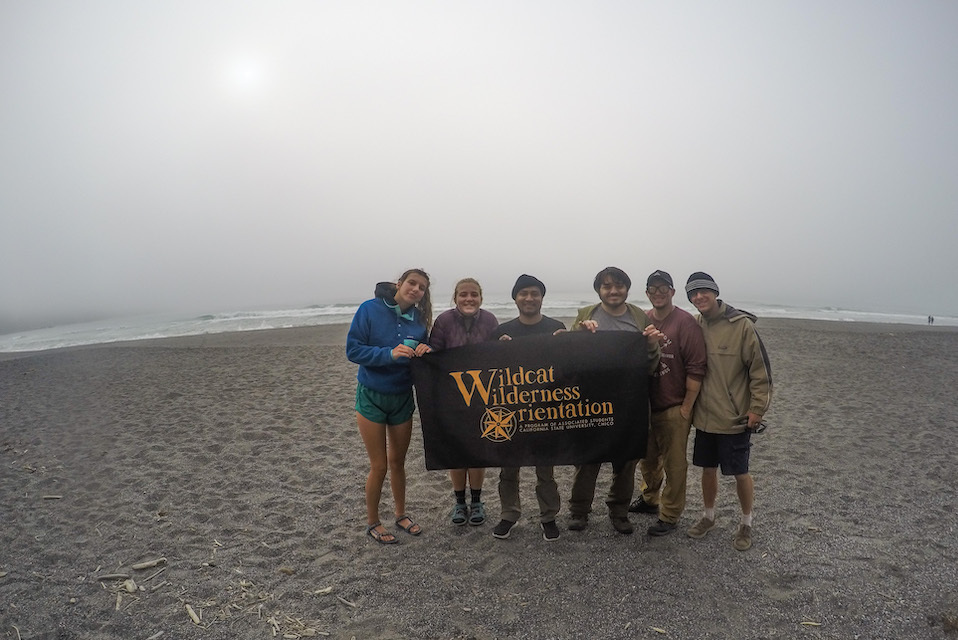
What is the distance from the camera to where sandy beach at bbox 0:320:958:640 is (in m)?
2.86

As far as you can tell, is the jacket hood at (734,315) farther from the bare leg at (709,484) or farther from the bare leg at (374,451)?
the bare leg at (374,451)

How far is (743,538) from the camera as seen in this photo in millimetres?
3535

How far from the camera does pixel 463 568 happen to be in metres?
3.39

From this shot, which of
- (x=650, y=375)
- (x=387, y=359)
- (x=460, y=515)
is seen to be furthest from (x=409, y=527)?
(x=650, y=375)

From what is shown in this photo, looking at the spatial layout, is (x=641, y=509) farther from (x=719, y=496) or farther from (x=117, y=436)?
(x=117, y=436)

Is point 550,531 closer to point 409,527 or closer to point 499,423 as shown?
point 499,423

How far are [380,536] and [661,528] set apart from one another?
7.46 feet

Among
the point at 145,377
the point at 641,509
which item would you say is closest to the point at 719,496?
the point at 641,509

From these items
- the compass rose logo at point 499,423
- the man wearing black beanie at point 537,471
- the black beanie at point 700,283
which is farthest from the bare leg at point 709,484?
the compass rose logo at point 499,423

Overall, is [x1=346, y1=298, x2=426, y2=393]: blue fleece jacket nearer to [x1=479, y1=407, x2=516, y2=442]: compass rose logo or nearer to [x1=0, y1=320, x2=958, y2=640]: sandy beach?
[x1=479, y1=407, x2=516, y2=442]: compass rose logo

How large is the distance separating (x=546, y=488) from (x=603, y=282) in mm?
1662

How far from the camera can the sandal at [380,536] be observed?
3.76 m

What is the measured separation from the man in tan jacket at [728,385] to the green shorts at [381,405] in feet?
7.08

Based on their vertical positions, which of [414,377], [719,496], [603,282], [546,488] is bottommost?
[719,496]
